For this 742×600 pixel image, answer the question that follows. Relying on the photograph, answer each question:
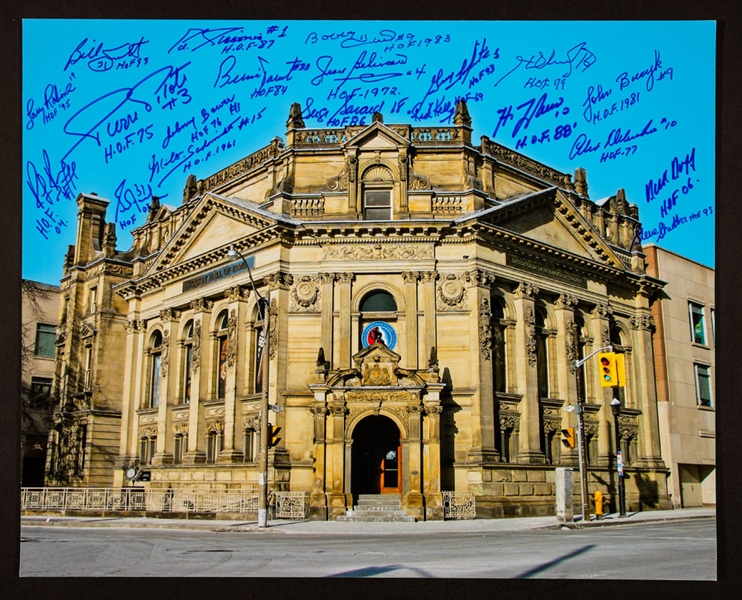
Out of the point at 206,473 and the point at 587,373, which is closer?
the point at 206,473

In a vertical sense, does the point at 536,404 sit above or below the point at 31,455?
above

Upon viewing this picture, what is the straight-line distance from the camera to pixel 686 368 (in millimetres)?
46906

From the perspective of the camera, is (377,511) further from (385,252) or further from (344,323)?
(385,252)

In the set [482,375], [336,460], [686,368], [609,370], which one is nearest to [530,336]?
[482,375]

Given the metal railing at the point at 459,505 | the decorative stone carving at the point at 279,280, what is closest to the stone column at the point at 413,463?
the metal railing at the point at 459,505

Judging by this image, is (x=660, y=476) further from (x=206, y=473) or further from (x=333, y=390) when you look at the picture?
(x=206, y=473)

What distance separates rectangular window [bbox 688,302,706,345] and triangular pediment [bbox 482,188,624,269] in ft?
22.0

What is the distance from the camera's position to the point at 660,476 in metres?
43.9

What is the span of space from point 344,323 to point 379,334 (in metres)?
1.71

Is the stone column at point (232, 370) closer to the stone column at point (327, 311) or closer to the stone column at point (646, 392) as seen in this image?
the stone column at point (327, 311)

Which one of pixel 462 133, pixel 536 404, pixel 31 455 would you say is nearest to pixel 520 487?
pixel 536 404

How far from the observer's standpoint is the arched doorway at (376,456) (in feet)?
115

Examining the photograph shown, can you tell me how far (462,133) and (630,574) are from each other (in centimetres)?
2713

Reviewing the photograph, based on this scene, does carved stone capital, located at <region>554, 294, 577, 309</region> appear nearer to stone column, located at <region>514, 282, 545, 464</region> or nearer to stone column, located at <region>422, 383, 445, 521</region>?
stone column, located at <region>514, 282, 545, 464</region>
